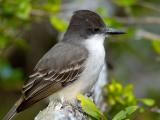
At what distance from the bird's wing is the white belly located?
52 millimetres

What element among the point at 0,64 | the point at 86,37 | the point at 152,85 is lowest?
the point at 152,85

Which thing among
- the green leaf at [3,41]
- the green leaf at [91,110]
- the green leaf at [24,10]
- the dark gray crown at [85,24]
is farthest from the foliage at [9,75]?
the green leaf at [91,110]

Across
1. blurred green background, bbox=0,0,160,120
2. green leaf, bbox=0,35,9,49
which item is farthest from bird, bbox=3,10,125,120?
green leaf, bbox=0,35,9,49

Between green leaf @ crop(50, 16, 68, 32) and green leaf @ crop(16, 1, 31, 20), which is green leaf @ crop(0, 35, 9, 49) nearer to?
green leaf @ crop(16, 1, 31, 20)

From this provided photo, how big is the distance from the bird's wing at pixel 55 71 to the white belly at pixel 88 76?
52mm

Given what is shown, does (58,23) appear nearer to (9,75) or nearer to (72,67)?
(72,67)

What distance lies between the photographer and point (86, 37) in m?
6.87

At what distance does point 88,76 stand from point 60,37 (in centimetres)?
185

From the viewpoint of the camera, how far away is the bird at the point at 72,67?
21.2 ft

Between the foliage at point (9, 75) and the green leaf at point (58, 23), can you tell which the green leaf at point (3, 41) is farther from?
the green leaf at point (58, 23)

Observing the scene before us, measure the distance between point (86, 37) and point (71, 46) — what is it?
0.58 feet

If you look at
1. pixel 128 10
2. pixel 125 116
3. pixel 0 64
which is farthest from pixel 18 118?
pixel 125 116

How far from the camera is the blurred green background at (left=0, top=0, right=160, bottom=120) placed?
25.6 feet

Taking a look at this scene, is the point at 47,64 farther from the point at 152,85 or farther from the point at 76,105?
the point at 152,85
